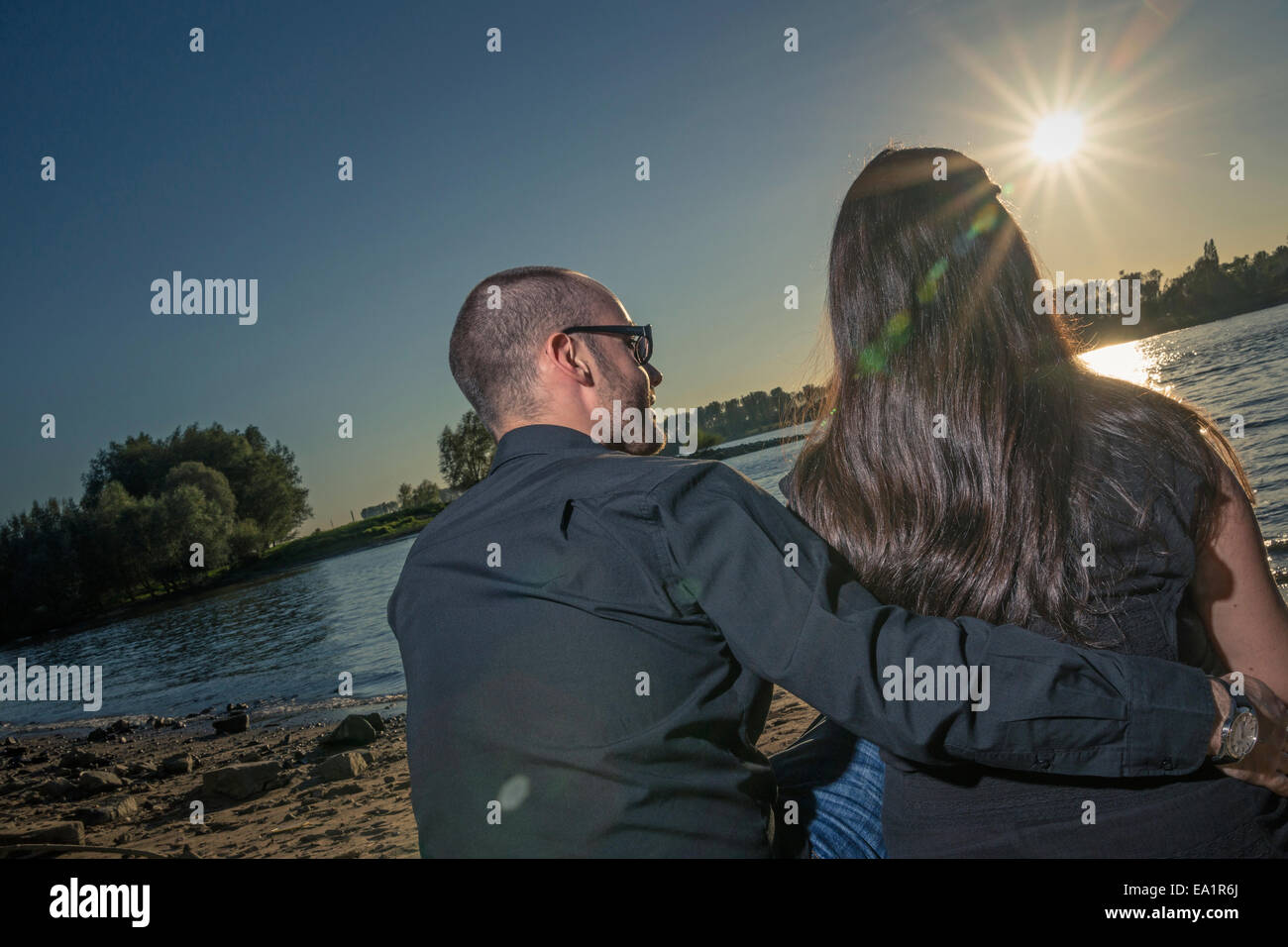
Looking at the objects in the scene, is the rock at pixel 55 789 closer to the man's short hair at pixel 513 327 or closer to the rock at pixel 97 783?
the rock at pixel 97 783

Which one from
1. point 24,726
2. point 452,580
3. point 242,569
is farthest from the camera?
point 242,569

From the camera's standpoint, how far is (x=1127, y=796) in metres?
1.57

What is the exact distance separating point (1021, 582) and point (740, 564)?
750mm

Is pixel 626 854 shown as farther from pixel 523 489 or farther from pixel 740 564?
pixel 523 489

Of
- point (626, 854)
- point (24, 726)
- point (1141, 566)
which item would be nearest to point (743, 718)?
point (626, 854)

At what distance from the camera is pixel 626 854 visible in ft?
4.64

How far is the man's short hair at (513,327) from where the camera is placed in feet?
6.97

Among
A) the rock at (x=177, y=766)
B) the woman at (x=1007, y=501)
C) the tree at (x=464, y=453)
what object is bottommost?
the rock at (x=177, y=766)

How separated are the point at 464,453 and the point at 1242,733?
242 ft

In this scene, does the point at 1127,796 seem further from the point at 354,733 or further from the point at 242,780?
the point at 354,733

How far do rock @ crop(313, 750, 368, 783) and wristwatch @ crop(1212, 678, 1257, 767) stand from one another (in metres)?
6.98

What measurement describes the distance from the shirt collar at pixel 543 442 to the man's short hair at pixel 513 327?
6.9 inches

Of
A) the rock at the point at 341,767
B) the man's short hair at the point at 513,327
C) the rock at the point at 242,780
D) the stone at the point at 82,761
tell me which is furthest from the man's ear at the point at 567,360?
the stone at the point at 82,761

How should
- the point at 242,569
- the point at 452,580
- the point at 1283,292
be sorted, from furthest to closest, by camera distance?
the point at 1283,292
the point at 242,569
the point at 452,580
